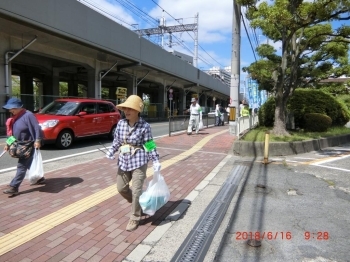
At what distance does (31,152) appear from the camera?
4879 mm

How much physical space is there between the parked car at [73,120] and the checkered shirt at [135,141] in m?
6.37

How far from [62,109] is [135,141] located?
749 cm

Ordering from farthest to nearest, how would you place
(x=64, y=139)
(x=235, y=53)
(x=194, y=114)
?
1. (x=194, y=114)
2. (x=235, y=53)
3. (x=64, y=139)

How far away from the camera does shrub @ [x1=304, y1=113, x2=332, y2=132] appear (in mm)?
14047

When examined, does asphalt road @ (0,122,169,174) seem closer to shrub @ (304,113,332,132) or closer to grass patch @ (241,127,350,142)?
grass patch @ (241,127,350,142)

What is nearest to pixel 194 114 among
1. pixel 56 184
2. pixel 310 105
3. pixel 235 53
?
pixel 235 53

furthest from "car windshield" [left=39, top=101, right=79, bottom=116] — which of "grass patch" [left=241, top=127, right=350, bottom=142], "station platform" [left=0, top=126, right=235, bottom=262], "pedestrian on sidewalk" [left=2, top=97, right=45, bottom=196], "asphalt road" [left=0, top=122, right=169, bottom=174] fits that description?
"grass patch" [left=241, top=127, right=350, bottom=142]

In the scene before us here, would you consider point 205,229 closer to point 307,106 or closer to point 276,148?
point 276,148

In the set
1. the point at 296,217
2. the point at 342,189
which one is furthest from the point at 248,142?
the point at 296,217

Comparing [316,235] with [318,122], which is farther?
[318,122]

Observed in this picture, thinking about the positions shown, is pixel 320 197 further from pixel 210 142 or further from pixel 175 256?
pixel 210 142

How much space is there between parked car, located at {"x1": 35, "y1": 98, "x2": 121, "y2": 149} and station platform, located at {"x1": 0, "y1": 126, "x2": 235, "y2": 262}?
2.96 meters

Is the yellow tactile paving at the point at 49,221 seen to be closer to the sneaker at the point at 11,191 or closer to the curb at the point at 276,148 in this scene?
the sneaker at the point at 11,191

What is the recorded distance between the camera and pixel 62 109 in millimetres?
10266
